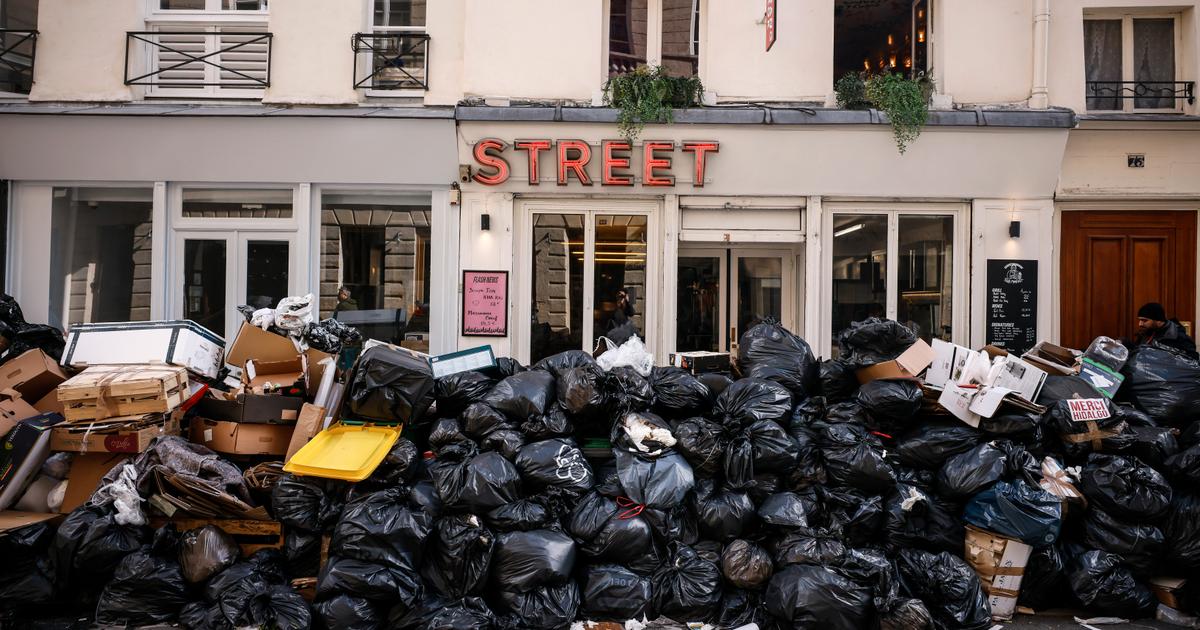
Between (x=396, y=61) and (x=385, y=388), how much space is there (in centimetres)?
513

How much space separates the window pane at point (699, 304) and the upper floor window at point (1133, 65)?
469 centimetres

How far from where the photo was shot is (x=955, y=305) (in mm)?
8484

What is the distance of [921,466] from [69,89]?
9514mm

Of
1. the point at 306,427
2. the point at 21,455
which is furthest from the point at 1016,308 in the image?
the point at 21,455

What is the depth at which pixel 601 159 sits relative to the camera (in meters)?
8.20

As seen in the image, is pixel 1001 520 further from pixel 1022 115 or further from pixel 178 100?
pixel 178 100

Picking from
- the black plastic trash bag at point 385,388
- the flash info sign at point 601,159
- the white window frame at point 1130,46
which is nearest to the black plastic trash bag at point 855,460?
the black plastic trash bag at point 385,388

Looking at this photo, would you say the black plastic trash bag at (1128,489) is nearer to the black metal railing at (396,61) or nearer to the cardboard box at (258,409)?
the cardboard box at (258,409)

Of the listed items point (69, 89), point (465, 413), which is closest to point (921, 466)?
point (465, 413)

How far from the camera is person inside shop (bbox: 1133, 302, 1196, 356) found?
6895mm

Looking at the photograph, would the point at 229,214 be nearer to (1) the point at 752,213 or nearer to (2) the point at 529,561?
(1) the point at 752,213

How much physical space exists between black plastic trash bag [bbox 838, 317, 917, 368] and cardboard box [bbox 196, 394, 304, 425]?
3987mm

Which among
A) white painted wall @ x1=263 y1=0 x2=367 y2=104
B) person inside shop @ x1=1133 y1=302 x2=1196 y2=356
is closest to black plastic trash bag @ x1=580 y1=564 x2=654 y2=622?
person inside shop @ x1=1133 y1=302 x2=1196 y2=356

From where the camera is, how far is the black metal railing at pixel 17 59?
8.41 meters
